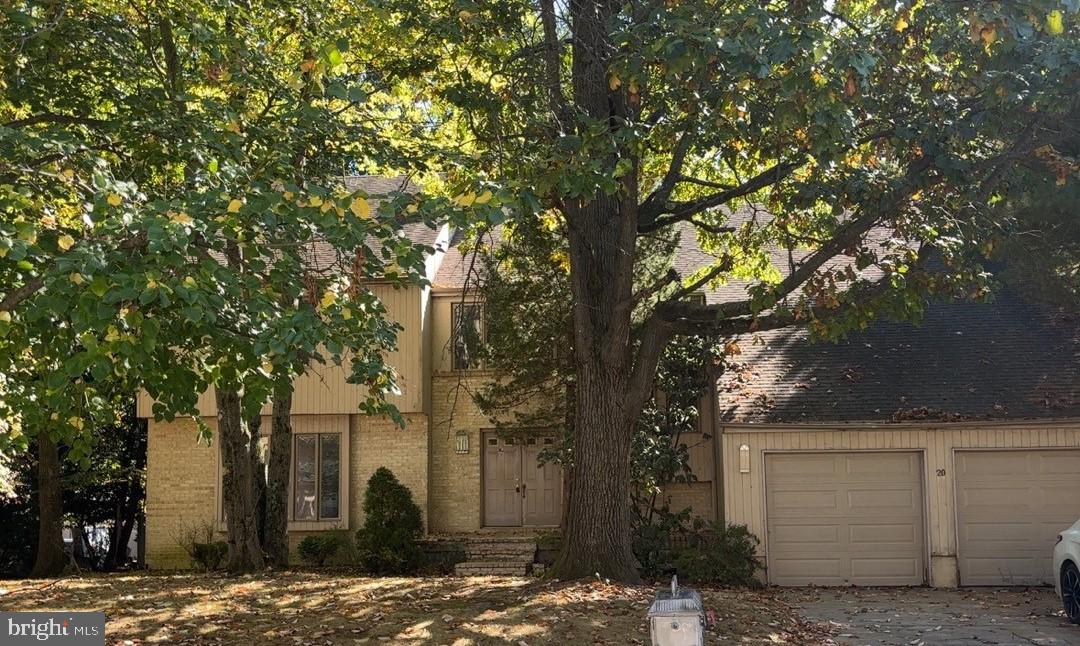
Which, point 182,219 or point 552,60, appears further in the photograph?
point 552,60

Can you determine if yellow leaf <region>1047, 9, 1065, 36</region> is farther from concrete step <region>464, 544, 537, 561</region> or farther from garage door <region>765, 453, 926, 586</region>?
concrete step <region>464, 544, 537, 561</region>

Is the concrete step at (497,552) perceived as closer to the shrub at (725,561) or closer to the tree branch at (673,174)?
the shrub at (725,561)

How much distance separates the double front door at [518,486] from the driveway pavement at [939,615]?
281 inches

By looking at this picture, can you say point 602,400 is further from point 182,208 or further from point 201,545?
point 201,545

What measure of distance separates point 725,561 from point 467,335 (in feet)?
17.5

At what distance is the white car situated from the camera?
1198cm

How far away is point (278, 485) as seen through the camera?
722 inches

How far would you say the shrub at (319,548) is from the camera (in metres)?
20.9

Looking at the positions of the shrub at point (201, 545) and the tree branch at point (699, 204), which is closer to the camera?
the tree branch at point (699, 204)

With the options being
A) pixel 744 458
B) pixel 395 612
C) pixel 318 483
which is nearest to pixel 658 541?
pixel 744 458

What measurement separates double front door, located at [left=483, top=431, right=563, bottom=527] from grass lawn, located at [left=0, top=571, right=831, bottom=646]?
320 inches

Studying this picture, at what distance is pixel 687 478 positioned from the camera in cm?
1888

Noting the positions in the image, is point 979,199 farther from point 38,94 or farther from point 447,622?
point 38,94

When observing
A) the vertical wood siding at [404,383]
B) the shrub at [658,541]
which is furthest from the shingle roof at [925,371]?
the vertical wood siding at [404,383]
